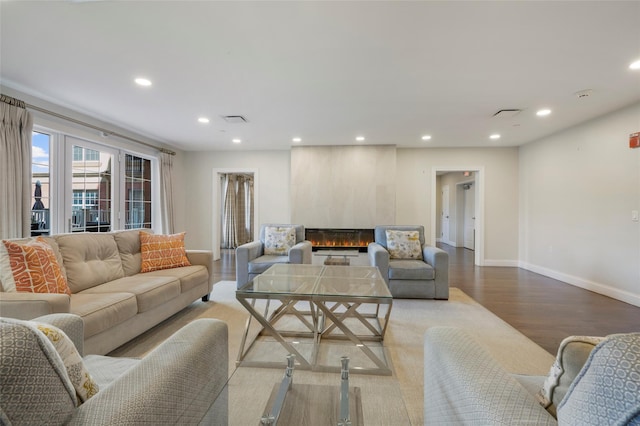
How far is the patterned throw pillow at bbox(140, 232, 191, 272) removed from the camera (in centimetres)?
322

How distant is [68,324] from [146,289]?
1.30 m

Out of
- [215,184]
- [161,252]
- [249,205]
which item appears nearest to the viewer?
[161,252]

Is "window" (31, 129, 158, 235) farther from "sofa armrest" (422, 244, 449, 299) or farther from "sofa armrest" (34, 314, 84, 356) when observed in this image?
"sofa armrest" (422, 244, 449, 299)

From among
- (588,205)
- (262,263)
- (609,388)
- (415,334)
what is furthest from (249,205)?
(609,388)

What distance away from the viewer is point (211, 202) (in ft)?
20.9

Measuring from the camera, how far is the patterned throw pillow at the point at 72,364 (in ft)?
2.61

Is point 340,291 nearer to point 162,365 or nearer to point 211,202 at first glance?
point 162,365

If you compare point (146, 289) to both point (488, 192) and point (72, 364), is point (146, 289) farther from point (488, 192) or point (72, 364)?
point (488, 192)

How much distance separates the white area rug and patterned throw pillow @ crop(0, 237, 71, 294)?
716 mm

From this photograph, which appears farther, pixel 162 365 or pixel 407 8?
pixel 407 8

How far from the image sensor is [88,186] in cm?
418

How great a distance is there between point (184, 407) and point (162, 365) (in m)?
0.14

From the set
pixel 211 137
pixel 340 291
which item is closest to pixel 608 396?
pixel 340 291

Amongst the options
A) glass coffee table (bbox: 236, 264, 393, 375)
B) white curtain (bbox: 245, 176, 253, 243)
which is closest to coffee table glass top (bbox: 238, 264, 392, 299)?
glass coffee table (bbox: 236, 264, 393, 375)
